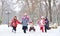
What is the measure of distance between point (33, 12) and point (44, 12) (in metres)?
0.29

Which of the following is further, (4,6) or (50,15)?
(4,6)

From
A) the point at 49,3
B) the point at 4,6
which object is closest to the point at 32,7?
the point at 49,3

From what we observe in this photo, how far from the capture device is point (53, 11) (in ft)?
15.6

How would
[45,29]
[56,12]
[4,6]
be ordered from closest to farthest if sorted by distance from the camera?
1. [45,29]
2. [56,12]
3. [4,6]

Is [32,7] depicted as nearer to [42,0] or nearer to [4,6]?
[42,0]

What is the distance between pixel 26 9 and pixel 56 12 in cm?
77

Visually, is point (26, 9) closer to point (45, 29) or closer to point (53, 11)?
point (53, 11)

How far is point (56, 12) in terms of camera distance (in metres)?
4.61

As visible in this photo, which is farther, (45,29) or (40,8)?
(40,8)

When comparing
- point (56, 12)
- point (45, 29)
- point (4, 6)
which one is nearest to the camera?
point (45, 29)

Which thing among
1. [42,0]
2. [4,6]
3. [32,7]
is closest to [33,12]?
[32,7]

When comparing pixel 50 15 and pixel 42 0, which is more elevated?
pixel 42 0

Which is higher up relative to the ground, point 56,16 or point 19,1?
point 19,1

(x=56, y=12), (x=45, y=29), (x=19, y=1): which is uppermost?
(x=19, y=1)
